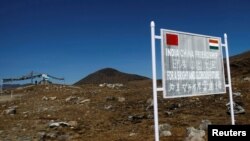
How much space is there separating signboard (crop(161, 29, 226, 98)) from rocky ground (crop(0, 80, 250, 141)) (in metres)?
1.72

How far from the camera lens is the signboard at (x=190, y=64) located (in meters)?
9.88

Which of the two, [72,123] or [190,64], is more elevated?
[190,64]

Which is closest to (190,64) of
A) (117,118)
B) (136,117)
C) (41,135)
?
(41,135)

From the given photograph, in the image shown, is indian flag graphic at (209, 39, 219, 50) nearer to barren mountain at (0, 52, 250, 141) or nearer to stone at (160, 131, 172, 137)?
barren mountain at (0, 52, 250, 141)

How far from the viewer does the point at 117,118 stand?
1814 cm

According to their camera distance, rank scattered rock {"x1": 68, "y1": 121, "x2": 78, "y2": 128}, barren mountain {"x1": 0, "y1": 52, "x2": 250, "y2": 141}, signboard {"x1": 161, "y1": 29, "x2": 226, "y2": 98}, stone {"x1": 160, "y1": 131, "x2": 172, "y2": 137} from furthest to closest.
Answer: scattered rock {"x1": 68, "y1": 121, "x2": 78, "y2": 128} < barren mountain {"x1": 0, "y1": 52, "x2": 250, "y2": 141} < stone {"x1": 160, "y1": 131, "x2": 172, "y2": 137} < signboard {"x1": 161, "y1": 29, "x2": 226, "y2": 98}

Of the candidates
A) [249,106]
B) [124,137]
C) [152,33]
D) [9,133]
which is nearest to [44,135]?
[9,133]

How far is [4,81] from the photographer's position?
195 ft

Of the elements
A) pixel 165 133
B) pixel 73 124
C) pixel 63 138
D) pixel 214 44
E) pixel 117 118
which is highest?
pixel 214 44

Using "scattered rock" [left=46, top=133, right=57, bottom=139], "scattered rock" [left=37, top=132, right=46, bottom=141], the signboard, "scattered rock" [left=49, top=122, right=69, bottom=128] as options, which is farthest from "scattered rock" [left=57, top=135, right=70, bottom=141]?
the signboard

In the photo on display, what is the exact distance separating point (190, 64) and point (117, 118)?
8.14 meters

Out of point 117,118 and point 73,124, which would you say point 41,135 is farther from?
point 117,118

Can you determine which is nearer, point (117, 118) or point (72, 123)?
point (72, 123)

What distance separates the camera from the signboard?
32.4ft
